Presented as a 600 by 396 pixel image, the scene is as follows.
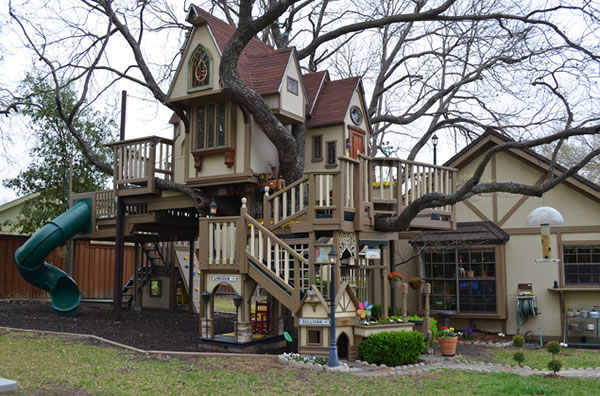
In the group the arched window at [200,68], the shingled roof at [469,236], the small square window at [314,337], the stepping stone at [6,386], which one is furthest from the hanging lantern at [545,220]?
the stepping stone at [6,386]

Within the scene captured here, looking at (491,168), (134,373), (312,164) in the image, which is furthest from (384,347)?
(491,168)

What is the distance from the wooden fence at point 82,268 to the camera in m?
21.7

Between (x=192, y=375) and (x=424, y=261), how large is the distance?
1000 cm

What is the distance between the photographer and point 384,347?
10641mm

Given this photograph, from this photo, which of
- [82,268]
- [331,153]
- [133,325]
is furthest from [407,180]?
[82,268]

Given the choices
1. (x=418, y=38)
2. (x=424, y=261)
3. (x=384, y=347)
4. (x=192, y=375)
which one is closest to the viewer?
(x=192, y=375)

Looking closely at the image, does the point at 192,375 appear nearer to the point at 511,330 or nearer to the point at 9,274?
the point at 511,330

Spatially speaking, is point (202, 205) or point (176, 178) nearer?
point (202, 205)

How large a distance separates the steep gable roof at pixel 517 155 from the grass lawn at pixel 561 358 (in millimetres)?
4166

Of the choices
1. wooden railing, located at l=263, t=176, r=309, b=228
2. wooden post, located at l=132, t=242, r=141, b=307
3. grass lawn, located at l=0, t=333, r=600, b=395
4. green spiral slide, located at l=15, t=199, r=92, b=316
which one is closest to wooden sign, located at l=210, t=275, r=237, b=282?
wooden railing, located at l=263, t=176, r=309, b=228

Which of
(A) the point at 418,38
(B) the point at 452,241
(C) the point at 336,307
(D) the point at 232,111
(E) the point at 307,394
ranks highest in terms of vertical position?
(A) the point at 418,38

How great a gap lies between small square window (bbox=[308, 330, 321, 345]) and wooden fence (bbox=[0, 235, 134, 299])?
46.2 feet

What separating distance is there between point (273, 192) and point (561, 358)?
277 inches

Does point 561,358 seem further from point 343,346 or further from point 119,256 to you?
point 119,256
